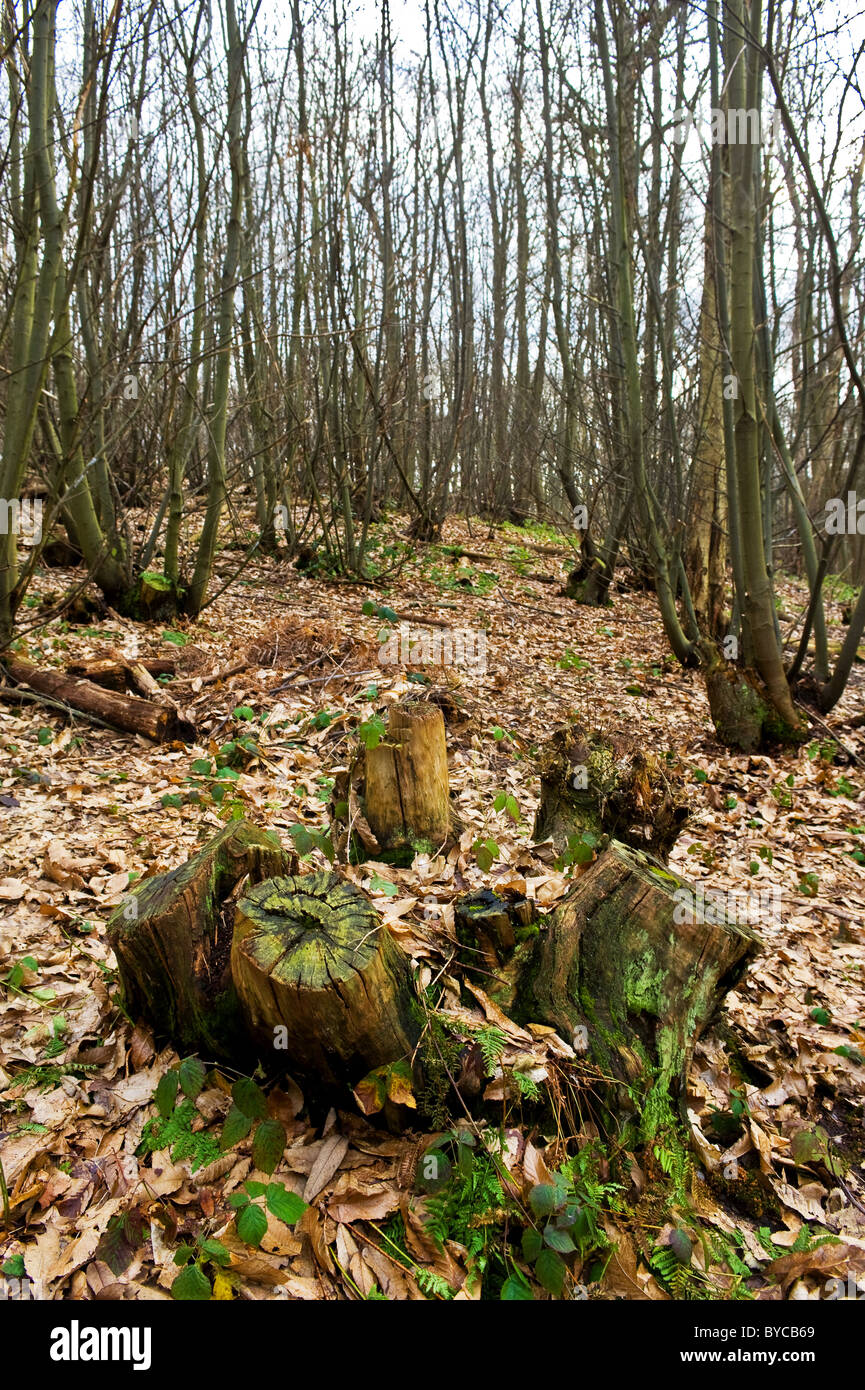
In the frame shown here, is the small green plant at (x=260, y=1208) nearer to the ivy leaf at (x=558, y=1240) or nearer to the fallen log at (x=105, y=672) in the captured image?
the ivy leaf at (x=558, y=1240)

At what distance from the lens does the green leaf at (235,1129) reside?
183 cm

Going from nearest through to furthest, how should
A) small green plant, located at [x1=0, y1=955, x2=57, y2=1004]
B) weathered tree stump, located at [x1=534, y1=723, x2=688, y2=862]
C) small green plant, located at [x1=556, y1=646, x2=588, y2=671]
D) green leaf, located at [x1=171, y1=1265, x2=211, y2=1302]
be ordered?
green leaf, located at [x1=171, y1=1265, x2=211, y2=1302]
small green plant, located at [x1=0, y1=955, x2=57, y2=1004]
weathered tree stump, located at [x1=534, y1=723, x2=688, y2=862]
small green plant, located at [x1=556, y1=646, x2=588, y2=671]

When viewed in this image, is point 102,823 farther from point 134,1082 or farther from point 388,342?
point 388,342

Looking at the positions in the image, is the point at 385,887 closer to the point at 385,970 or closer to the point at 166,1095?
the point at 385,970

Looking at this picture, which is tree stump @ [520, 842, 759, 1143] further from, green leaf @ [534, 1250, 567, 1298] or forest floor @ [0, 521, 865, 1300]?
green leaf @ [534, 1250, 567, 1298]

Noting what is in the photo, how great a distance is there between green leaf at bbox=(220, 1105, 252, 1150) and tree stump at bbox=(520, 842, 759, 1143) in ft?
2.63

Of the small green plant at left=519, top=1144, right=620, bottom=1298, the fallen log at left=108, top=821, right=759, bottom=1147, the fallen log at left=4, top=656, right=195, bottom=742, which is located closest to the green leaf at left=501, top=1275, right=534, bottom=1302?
the small green plant at left=519, top=1144, right=620, bottom=1298

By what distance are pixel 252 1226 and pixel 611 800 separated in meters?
2.10

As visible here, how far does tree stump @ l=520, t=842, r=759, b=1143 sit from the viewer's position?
85.2 inches

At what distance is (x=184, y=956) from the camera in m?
2.09

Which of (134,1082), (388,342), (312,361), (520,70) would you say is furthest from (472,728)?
(520,70)

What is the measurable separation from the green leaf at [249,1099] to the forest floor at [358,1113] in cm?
12

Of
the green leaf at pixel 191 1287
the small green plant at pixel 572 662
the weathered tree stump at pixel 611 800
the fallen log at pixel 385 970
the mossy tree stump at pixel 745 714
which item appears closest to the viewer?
the green leaf at pixel 191 1287

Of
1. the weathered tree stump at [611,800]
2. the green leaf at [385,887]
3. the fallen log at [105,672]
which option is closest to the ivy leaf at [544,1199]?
the green leaf at [385,887]
